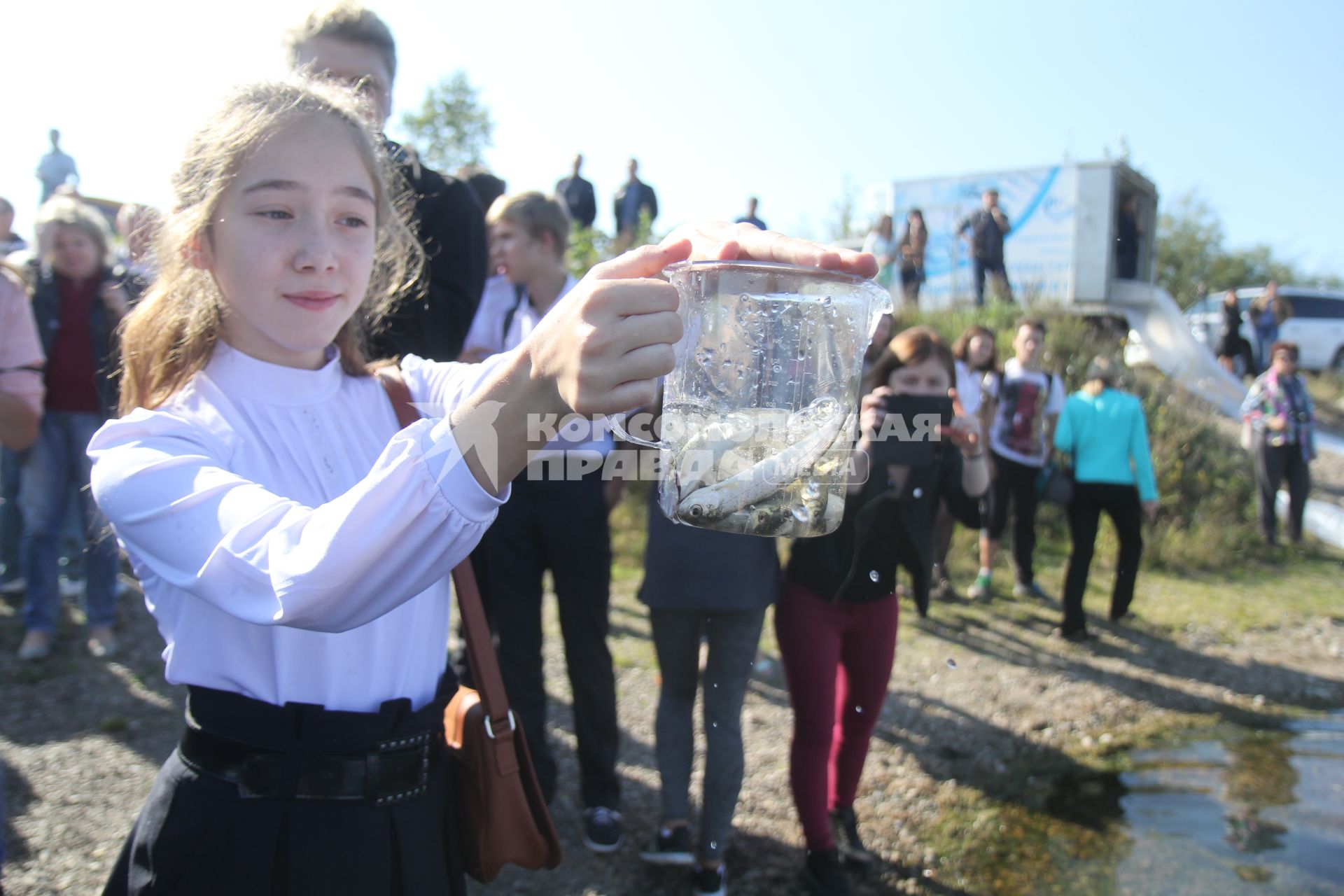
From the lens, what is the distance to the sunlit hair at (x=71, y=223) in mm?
4414

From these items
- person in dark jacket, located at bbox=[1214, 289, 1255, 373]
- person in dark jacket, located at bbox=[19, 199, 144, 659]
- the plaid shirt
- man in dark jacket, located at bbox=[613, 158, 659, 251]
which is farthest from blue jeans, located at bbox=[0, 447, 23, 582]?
person in dark jacket, located at bbox=[1214, 289, 1255, 373]

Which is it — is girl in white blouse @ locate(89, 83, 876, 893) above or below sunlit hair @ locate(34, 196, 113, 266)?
below

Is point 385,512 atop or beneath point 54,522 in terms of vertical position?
atop

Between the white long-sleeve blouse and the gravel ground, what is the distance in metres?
1.95

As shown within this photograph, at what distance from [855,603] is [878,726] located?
5.04 ft

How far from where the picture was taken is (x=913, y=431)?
124 inches

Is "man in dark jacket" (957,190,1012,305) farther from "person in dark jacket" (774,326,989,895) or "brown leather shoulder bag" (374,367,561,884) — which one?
"brown leather shoulder bag" (374,367,561,884)

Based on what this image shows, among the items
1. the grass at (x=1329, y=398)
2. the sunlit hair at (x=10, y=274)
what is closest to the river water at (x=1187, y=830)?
the sunlit hair at (x=10, y=274)

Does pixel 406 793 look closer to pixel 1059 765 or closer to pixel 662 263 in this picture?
pixel 662 263

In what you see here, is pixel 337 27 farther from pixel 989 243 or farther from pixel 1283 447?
pixel 989 243

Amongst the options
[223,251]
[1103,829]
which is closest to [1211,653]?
[1103,829]


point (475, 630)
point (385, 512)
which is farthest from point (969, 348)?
point (385, 512)

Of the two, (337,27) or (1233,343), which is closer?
(337,27)

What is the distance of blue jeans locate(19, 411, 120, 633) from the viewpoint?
4457 millimetres
